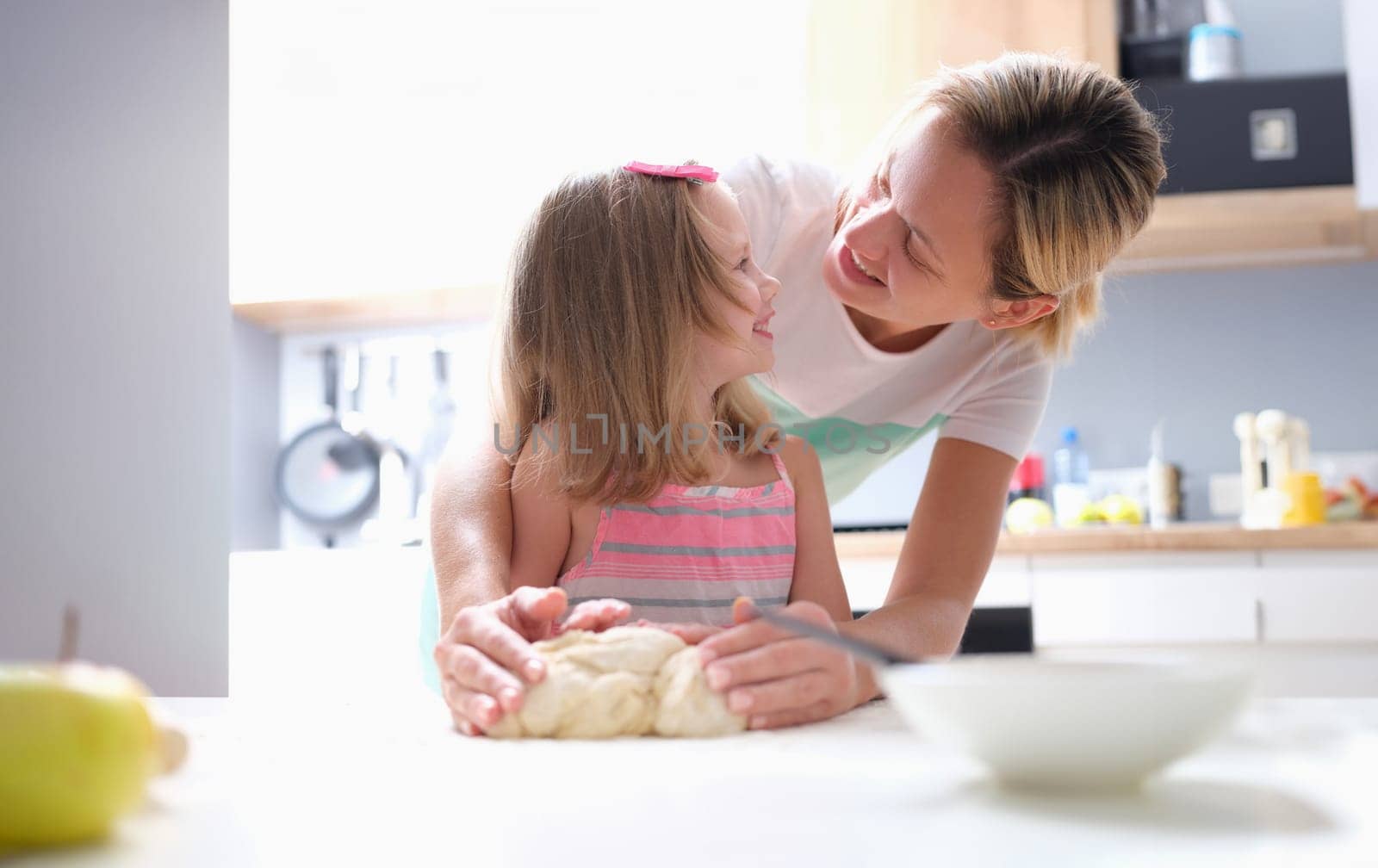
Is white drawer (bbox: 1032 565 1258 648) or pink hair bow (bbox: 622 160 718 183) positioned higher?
pink hair bow (bbox: 622 160 718 183)

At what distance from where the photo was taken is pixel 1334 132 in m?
2.49

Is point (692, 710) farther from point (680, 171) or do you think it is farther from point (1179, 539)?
point (1179, 539)

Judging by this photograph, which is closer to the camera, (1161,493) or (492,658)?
(492,658)

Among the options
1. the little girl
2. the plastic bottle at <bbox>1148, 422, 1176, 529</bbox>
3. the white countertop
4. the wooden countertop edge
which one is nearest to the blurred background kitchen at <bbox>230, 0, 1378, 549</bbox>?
the plastic bottle at <bbox>1148, 422, 1176, 529</bbox>

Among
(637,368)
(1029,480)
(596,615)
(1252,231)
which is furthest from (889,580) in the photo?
(596,615)

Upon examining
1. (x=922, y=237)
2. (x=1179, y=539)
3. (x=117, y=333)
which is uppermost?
(x=922, y=237)

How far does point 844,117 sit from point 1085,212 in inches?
68.8

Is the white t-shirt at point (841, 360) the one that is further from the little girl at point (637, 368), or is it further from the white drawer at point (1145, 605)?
the white drawer at point (1145, 605)

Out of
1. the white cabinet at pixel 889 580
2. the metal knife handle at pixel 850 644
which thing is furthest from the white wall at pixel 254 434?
the metal knife handle at pixel 850 644

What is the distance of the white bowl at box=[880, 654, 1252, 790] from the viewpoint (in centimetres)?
40

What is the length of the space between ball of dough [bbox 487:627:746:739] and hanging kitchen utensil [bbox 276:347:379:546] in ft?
8.68

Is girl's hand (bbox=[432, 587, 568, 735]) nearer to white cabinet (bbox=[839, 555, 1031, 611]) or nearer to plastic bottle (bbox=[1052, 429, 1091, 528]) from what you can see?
white cabinet (bbox=[839, 555, 1031, 611])

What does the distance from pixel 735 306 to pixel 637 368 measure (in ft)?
0.36

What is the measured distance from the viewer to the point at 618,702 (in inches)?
26.5
